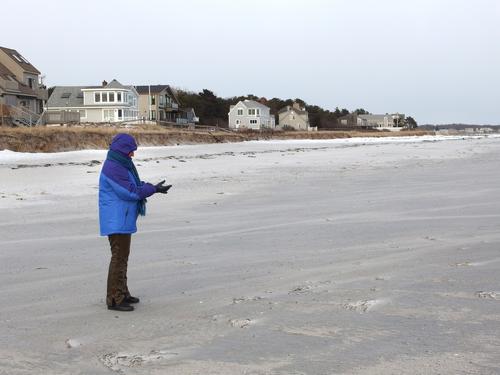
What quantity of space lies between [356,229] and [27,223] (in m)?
5.52

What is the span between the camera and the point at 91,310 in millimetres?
5371

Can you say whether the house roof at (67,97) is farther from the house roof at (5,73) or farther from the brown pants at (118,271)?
the brown pants at (118,271)

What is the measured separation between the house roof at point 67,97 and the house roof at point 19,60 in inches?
709

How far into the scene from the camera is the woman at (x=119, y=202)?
211 inches

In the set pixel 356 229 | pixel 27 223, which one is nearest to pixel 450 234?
pixel 356 229

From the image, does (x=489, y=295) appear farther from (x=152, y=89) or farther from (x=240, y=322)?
(x=152, y=89)

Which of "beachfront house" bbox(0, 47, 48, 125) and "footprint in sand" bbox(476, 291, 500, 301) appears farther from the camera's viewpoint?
"beachfront house" bbox(0, 47, 48, 125)

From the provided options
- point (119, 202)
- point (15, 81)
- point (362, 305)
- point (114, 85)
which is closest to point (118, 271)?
point (119, 202)

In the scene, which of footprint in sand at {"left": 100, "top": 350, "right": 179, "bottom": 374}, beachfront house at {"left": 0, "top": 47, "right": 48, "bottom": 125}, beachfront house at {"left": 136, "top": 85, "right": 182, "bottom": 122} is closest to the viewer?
footprint in sand at {"left": 100, "top": 350, "right": 179, "bottom": 374}

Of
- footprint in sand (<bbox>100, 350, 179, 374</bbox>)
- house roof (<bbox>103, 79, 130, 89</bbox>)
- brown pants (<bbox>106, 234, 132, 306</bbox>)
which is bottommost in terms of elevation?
footprint in sand (<bbox>100, 350, 179, 374</bbox>)

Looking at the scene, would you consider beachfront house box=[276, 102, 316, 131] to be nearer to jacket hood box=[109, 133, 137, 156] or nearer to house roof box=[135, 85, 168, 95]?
house roof box=[135, 85, 168, 95]

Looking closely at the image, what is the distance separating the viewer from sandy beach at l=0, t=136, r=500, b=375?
4.11 metres

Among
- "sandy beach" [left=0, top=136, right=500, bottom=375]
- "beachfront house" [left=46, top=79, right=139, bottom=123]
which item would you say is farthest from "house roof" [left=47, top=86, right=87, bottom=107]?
"sandy beach" [left=0, top=136, right=500, bottom=375]

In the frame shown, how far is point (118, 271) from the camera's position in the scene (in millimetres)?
5523
